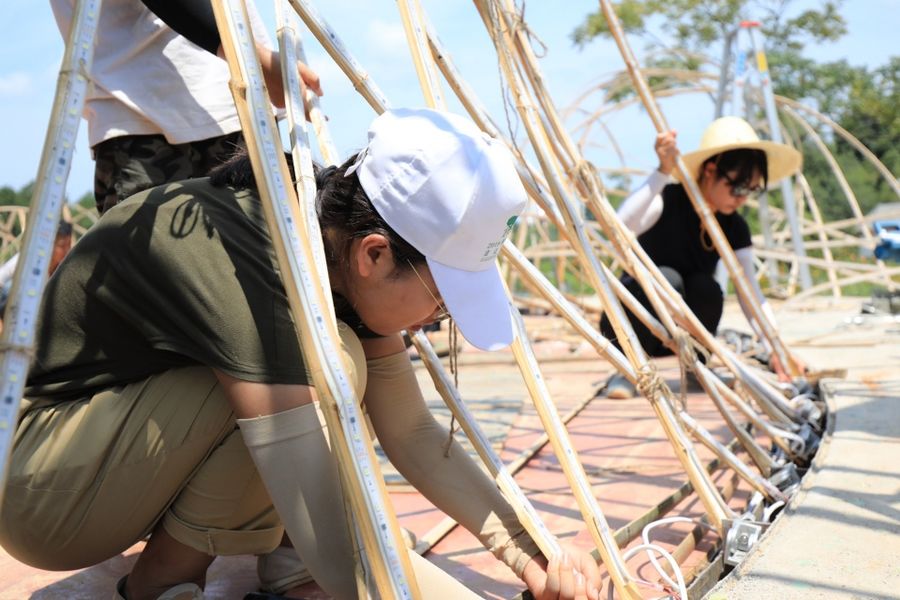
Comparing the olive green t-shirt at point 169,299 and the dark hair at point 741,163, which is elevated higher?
the olive green t-shirt at point 169,299

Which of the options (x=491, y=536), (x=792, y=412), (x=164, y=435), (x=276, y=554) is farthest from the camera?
(x=792, y=412)

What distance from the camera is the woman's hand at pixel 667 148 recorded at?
2322 millimetres

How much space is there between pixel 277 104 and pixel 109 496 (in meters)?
0.71

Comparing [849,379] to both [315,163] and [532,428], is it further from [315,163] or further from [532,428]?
[315,163]

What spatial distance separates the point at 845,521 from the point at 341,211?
979 millimetres

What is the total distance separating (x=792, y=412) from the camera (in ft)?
7.10

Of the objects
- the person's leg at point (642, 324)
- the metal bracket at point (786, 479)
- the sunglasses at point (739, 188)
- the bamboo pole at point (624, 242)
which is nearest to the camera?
the metal bracket at point (786, 479)

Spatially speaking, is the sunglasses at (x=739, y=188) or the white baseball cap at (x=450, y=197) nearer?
the white baseball cap at (x=450, y=197)

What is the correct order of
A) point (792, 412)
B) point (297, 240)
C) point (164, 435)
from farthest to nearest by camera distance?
point (792, 412) → point (164, 435) → point (297, 240)

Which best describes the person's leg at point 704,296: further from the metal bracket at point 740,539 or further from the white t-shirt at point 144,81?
the white t-shirt at point 144,81

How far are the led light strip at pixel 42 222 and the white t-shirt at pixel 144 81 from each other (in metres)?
0.82

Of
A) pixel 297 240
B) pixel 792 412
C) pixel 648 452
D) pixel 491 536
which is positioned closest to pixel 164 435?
pixel 297 240

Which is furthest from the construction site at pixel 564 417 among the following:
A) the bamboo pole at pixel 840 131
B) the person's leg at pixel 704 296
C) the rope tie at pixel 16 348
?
the bamboo pole at pixel 840 131

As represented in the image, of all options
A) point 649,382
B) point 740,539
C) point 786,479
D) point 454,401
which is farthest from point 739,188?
point 454,401
